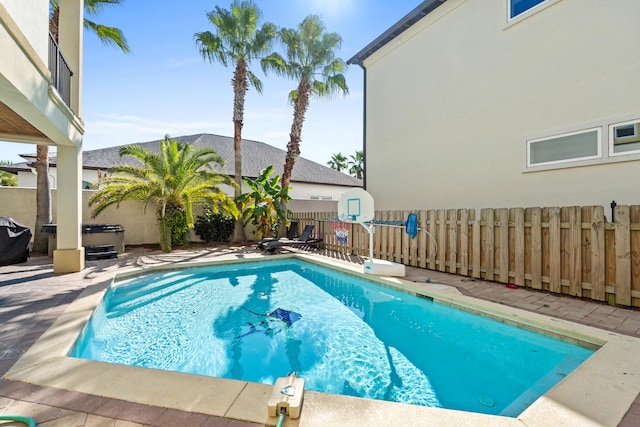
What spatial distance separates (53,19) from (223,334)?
14.8m

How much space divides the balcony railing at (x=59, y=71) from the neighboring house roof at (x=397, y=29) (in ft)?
35.6

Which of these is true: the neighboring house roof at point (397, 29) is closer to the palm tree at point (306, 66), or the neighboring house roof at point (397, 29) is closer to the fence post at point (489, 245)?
the palm tree at point (306, 66)

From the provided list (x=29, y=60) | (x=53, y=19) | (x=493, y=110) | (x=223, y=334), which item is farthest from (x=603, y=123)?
(x=53, y=19)

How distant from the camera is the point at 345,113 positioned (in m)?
18.6

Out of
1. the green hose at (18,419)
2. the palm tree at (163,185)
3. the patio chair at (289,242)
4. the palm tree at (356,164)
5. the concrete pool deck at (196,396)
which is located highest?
the palm tree at (356,164)

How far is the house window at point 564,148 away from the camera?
267 inches

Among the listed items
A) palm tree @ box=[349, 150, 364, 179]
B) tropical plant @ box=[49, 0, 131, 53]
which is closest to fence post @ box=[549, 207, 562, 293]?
tropical plant @ box=[49, 0, 131, 53]

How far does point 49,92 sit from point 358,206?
7554mm

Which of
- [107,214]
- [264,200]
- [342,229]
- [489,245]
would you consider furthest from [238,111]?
[489,245]

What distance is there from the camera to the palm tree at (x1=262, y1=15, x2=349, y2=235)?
1545 cm

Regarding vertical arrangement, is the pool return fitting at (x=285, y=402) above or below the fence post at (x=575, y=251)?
below

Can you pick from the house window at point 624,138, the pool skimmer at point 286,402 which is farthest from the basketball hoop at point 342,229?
the pool skimmer at point 286,402

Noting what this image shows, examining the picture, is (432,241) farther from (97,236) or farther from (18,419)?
(97,236)

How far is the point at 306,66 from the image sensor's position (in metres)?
16.0
